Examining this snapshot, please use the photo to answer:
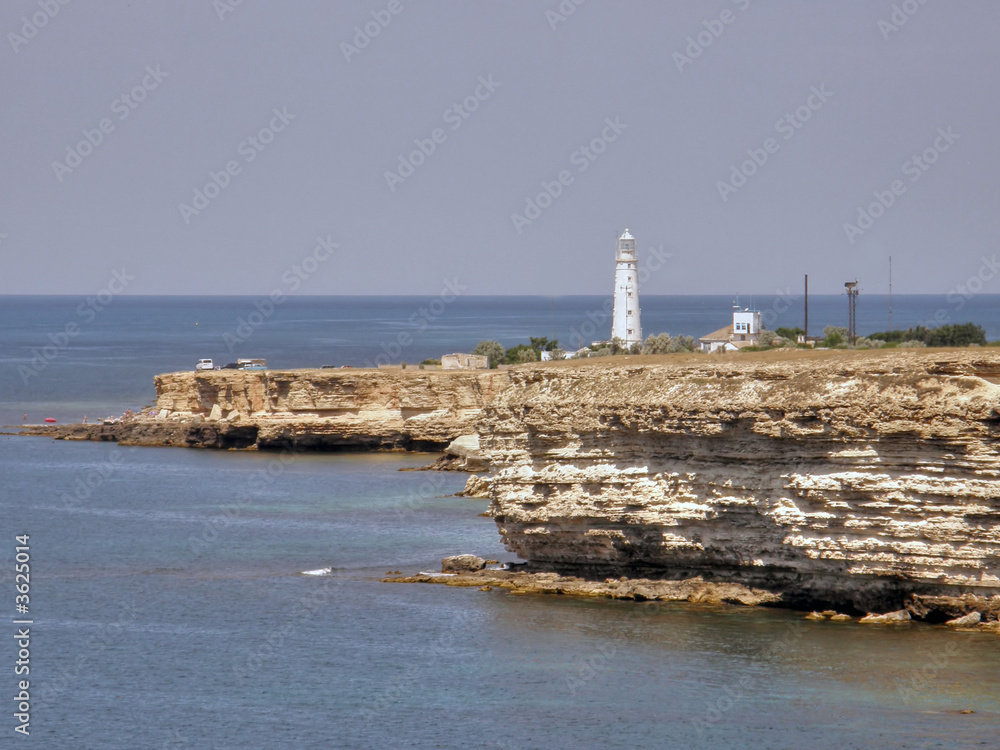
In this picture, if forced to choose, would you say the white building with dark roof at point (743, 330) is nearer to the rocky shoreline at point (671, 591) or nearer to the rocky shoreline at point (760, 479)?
the rocky shoreline at point (760, 479)

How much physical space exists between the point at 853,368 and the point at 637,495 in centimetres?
617

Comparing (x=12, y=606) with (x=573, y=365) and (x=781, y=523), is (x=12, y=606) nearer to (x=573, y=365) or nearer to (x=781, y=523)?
(x=573, y=365)

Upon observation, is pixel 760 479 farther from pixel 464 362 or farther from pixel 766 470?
pixel 464 362

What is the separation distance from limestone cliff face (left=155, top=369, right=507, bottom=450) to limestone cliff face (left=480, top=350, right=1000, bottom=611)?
34.2 meters

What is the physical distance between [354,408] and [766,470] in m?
44.5

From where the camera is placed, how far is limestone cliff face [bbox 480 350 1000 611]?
2903 centimetres

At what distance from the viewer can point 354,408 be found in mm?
74062

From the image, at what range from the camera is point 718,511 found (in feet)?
107

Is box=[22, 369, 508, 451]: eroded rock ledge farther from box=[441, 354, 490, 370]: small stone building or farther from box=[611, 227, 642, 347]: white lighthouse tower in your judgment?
box=[611, 227, 642, 347]: white lighthouse tower

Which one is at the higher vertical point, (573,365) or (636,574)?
(573,365)

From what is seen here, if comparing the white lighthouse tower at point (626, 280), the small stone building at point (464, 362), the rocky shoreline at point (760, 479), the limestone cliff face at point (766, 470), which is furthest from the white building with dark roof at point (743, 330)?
the limestone cliff face at point (766, 470)

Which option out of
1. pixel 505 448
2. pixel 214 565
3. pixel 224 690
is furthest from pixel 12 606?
pixel 505 448

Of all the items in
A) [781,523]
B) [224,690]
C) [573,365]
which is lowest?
[224,690]

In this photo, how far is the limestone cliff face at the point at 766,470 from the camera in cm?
2903
